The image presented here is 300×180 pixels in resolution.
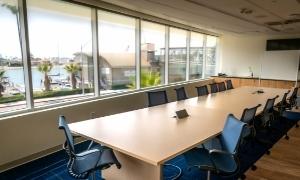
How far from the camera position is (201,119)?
325cm

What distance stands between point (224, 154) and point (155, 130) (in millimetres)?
823

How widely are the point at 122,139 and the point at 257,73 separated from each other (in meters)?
8.31

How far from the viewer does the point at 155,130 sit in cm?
Answer: 273

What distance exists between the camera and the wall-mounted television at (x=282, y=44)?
809cm

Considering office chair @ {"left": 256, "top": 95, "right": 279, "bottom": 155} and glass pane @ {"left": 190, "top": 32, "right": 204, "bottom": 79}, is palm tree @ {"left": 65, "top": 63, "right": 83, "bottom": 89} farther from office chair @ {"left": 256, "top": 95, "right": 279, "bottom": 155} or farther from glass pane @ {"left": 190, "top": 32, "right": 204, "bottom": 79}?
glass pane @ {"left": 190, "top": 32, "right": 204, "bottom": 79}

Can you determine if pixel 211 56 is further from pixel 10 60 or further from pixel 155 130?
pixel 10 60

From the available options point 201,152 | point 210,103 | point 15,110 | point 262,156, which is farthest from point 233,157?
point 15,110

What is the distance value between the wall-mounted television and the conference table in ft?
19.8

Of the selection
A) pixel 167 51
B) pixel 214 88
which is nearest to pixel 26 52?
pixel 167 51

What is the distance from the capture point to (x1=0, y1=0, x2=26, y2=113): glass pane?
11.0 feet

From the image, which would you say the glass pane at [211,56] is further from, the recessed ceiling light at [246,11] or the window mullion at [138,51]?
the recessed ceiling light at [246,11]

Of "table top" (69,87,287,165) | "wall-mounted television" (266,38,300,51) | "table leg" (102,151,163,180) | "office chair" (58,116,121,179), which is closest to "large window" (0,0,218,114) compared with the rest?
"table top" (69,87,287,165)

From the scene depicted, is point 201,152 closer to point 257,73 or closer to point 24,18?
point 24,18

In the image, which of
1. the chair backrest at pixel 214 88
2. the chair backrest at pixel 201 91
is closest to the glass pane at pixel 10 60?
the chair backrest at pixel 201 91
